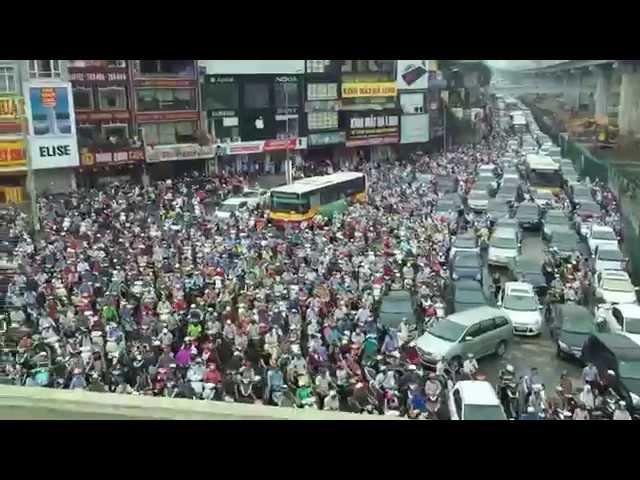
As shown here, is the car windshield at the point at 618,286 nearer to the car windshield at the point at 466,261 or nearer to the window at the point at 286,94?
the car windshield at the point at 466,261

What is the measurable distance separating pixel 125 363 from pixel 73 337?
1208mm

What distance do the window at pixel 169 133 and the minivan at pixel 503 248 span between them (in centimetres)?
1431

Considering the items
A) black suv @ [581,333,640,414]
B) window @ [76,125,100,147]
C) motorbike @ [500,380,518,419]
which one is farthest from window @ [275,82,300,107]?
motorbike @ [500,380,518,419]

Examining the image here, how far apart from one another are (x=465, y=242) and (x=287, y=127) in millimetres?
15541

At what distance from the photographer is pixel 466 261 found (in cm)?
1259

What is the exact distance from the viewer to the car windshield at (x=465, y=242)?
546 inches

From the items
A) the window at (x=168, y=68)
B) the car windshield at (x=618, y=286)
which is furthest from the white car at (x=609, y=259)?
the window at (x=168, y=68)

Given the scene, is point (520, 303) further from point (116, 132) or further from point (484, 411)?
point (116, 132)

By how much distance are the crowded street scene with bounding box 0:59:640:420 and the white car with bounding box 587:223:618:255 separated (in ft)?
0.18

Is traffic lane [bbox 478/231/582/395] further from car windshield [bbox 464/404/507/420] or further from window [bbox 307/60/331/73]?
window [bbox 307/60/331/73]

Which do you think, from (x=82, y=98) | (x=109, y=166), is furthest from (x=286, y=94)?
(x=82, y=98)

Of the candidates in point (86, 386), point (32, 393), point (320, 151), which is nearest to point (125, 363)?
point (86, 386)

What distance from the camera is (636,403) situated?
25.7ft
